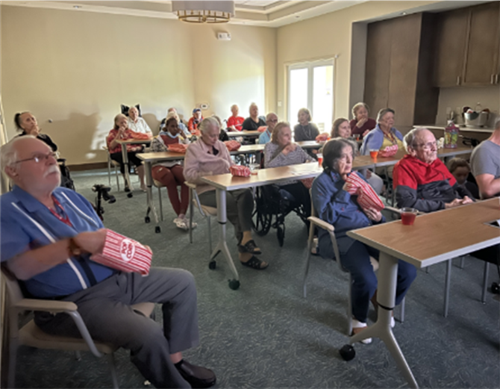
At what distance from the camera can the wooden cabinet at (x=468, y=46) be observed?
502 cm

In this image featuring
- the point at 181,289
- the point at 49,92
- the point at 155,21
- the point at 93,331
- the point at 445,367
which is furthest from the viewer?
the point at 155,21

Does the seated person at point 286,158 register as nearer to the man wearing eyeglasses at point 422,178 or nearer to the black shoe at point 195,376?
the man wearing eyeglasses at point 422,178

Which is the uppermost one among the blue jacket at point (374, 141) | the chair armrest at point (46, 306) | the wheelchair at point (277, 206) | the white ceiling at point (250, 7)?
the white ceiling at point (250, 7)

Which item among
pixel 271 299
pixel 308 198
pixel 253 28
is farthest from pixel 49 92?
pixel 271 299

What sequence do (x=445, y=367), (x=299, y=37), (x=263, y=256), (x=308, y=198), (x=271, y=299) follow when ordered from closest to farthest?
(x=445, y=367), (x=271, y=299), (x=263, y=256), (x=308, y=198), (x=299, y=37)

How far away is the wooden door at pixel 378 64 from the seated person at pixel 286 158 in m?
3.79

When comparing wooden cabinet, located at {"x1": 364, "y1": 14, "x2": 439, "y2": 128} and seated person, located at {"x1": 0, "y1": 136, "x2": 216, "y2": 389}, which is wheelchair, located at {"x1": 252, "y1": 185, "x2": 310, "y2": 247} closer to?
seated person, located at {"x1": 0, "y1": 136, "x2": 216, "y2": 389}

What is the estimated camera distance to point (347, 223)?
207 cm

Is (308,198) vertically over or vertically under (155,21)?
under

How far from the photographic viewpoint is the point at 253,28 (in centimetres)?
830

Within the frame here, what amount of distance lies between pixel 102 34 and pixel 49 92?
1.47 metres

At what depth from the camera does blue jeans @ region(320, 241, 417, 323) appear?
188cm

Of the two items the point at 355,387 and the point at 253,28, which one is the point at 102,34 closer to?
the point at 253,28

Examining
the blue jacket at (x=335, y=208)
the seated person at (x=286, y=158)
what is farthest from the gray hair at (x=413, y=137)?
the seated person at (x=286, y=158)
